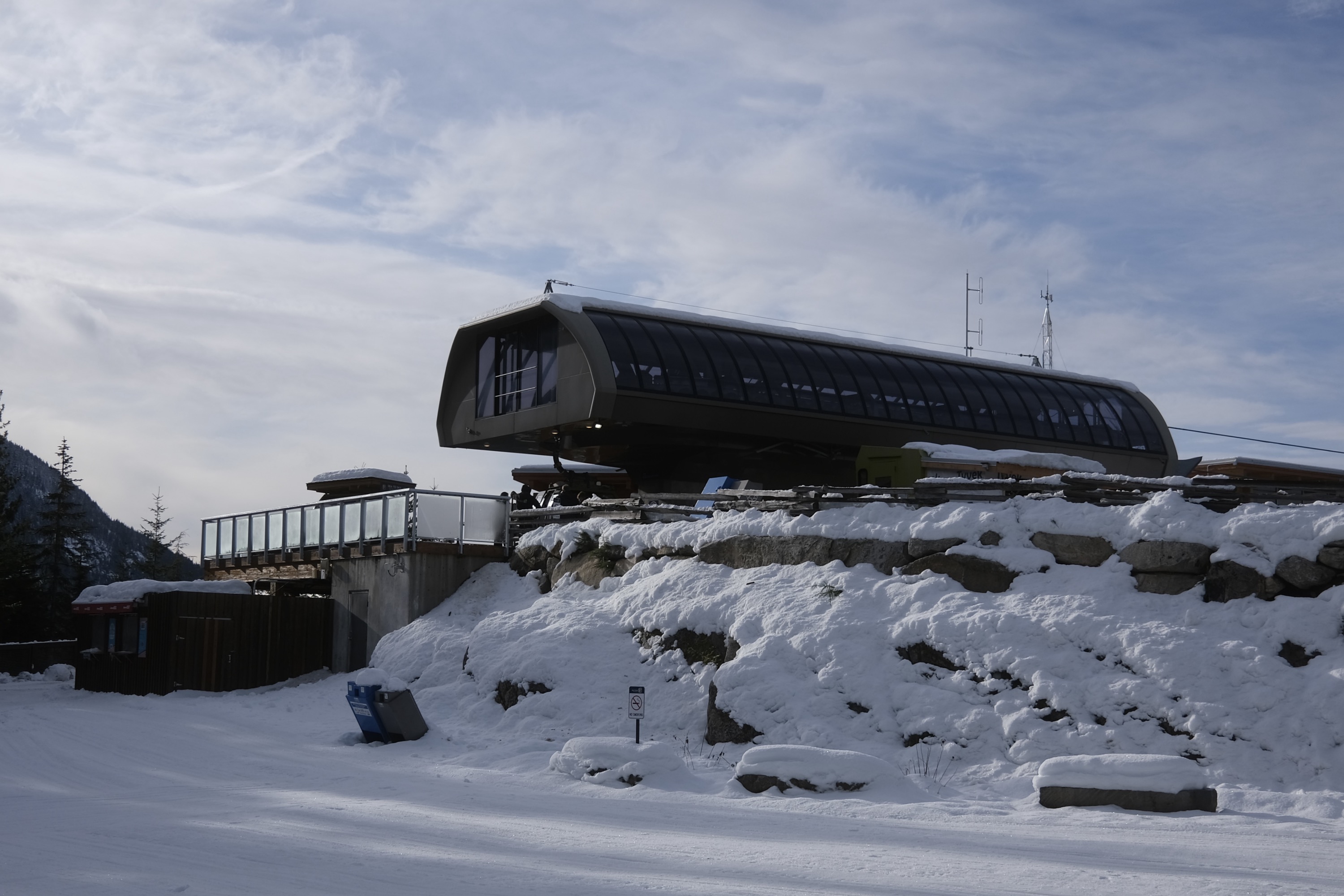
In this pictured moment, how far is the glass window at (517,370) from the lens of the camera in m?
31.5

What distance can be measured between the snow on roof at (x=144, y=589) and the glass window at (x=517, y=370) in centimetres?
860

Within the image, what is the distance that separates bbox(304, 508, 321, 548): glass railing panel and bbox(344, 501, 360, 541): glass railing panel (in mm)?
1235

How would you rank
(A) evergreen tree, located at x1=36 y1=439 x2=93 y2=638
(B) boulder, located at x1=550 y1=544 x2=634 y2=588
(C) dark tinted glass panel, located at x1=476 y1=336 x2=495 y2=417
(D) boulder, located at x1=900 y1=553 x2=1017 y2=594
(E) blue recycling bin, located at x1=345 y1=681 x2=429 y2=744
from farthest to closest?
(A) evergreen tree, located at x1=36 y1=439 x2=93 y2=638, (C) dark tinted glass panel, located at x1=476 y1=336 x2=495 y2=417, (B) boulder, located at x1=550 y1=544 x2=634 y2=588, (E) blue recycling bin, located at x1=345 y1=681 x2=429 y2=744, (D) boulder, located at x1=900 y1=553 x2=1017 y2=594

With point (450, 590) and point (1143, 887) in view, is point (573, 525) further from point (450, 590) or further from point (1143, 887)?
point (1143, 887)

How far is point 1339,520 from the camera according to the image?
14.8 metres

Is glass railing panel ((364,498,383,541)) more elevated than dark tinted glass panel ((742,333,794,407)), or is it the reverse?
dark tinted glass panel ((742,333,794,407))

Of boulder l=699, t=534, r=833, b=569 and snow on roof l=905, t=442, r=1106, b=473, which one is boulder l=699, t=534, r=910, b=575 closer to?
boulder l=699, t=534, r=833, b=569

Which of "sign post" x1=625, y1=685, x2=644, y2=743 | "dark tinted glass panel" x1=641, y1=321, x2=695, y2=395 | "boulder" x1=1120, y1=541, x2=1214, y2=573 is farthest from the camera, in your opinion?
"dark tinted glass panel" x1=641, y1=321, x2=695, y2=395

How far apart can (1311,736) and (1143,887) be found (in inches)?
231

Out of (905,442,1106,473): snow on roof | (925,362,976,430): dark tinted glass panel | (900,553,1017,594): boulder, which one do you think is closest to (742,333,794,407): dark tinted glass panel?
(925,362,976,430): dark tinted glass panel

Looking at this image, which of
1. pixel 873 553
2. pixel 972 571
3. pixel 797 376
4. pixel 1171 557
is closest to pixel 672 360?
pixel 797 376

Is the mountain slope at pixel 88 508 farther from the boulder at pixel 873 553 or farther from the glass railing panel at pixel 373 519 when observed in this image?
the boulder at pixel 873 553

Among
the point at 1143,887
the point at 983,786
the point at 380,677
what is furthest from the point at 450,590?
the point at 1143,887

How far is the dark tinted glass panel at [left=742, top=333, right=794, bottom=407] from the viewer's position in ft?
104
